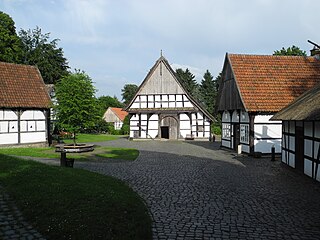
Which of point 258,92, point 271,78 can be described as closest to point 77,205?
point 258,92

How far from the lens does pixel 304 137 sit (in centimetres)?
1440

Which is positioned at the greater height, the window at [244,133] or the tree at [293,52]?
the tree at [293,52]

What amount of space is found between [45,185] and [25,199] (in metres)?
1.52

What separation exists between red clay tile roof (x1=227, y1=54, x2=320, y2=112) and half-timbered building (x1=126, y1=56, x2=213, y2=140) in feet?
48.2

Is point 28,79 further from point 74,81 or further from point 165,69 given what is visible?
point 165,69

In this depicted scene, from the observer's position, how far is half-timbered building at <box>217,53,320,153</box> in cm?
2172

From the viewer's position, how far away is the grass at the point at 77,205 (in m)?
6.75

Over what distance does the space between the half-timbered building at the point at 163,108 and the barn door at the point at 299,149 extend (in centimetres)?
2353

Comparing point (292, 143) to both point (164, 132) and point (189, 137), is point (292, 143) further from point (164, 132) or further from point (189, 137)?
point (164, 132)

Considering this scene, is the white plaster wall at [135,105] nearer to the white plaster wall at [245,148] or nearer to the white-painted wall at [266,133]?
the white plaster wall at [245,148]

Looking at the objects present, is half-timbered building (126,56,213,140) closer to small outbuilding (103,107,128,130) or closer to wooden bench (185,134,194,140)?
wooden bench (185,134,194,140)

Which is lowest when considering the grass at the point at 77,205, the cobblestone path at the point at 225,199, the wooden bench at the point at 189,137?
the cobblestone path at the point at 225,199

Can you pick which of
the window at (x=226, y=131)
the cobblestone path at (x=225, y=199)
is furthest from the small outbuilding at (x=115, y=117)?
the cobblestone path at (x=225, y=199)

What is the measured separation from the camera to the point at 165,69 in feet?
130
